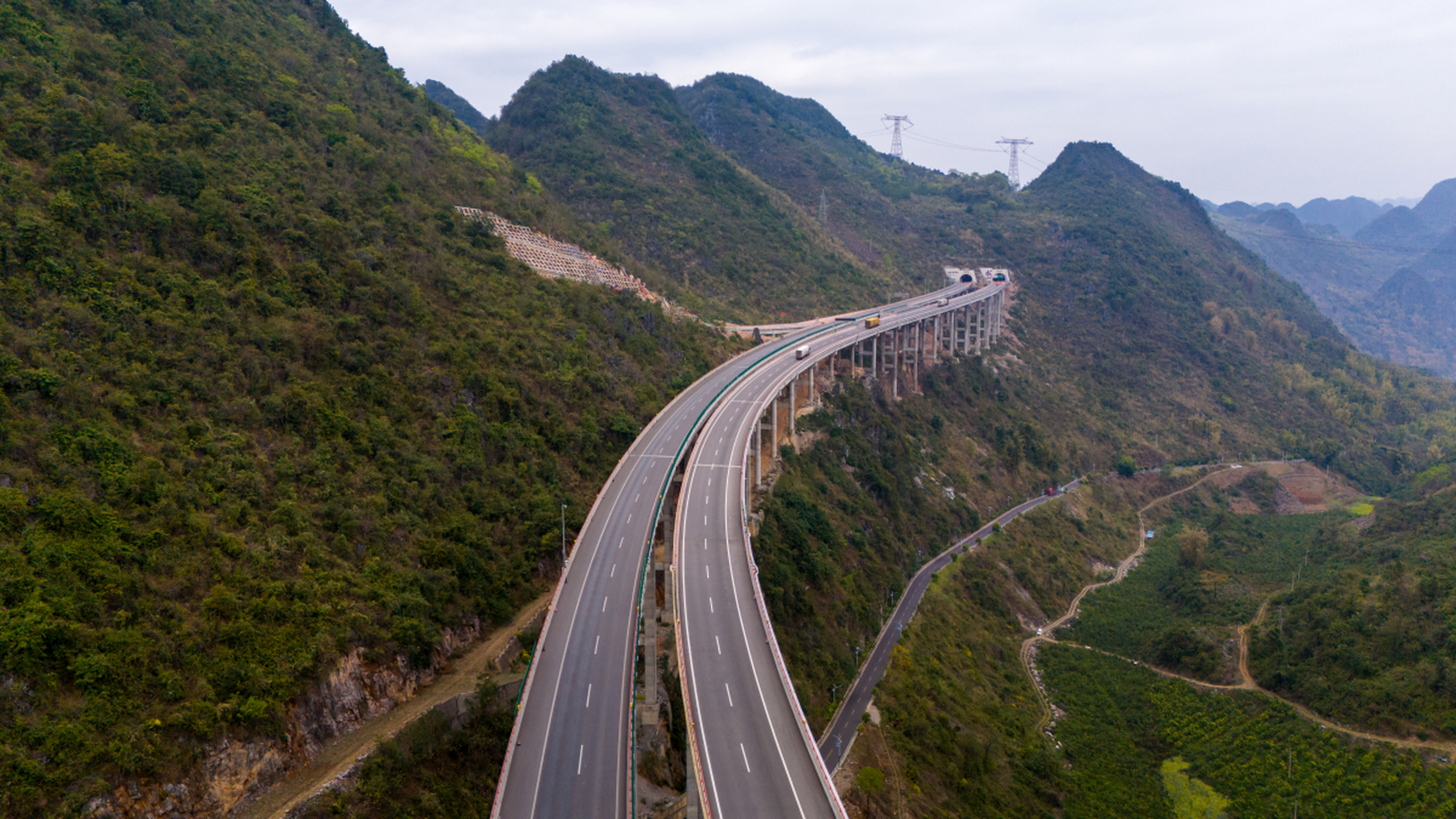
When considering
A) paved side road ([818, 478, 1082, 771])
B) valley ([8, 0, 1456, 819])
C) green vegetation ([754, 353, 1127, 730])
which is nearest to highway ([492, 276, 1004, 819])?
valley ([8, 0, 1456, 819])

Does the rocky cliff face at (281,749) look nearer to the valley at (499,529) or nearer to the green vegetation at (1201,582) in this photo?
the valley at (499,529)

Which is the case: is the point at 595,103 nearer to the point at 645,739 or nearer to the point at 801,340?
the point at 801,340

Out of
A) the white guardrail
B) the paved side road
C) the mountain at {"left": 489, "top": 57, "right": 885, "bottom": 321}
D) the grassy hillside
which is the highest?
the mountain at {"left": 489, "top": 57, "right": 885, "bottom": 321}

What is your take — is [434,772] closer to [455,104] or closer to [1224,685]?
[1224,685]

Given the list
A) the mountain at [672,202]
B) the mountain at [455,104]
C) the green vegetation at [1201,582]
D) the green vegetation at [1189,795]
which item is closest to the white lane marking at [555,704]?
the green vegetation at [1189,795]

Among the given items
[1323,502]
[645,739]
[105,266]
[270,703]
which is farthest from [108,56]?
[1323,502]

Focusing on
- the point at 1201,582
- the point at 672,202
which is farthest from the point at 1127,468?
the point at 672,202

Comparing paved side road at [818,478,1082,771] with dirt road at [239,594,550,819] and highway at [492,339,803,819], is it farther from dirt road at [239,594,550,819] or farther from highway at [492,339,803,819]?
dirt road at [239,594,550,819]
